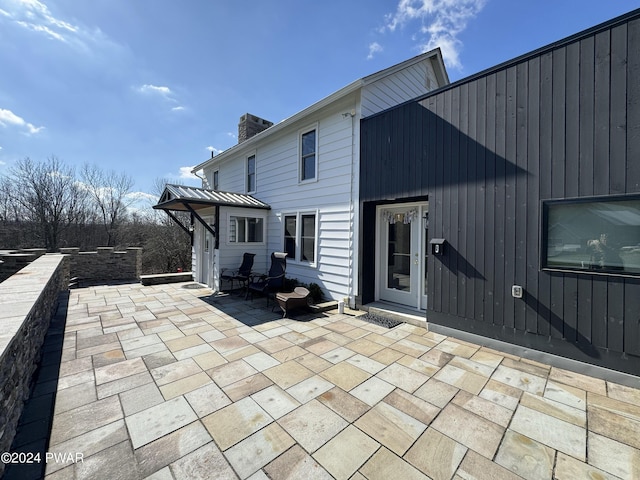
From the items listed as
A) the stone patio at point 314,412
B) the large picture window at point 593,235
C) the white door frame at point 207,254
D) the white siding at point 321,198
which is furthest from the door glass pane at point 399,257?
the white door frame at point 207,254

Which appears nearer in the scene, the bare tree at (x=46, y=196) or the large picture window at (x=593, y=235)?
the large picture window at (x=593, y=235)

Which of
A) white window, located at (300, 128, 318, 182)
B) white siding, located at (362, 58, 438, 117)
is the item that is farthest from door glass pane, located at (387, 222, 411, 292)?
white siding, located at (362, 58, 438, 117)

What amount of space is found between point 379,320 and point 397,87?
18.3ft

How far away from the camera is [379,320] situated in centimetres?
495

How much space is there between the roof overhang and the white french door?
12.6ft

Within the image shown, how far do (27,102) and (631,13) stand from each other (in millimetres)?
16571

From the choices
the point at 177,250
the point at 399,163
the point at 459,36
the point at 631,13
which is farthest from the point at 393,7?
the point at 177,250

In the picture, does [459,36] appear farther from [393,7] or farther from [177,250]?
[177,250]

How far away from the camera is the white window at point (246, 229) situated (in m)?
7.48

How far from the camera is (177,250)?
13.8 metres

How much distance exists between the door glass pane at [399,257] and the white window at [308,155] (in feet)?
7.94

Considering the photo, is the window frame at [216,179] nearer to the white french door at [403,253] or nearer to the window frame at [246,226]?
the window frame at [246,226]

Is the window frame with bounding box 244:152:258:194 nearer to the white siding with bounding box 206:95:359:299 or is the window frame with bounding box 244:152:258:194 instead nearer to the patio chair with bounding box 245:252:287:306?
the white siding with bounding box 206:95:359:299

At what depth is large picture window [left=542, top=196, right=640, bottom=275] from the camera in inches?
115
